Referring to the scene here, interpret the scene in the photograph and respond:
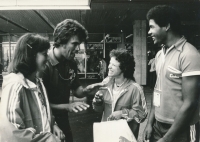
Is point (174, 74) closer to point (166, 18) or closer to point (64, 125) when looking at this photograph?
point (166, 18)

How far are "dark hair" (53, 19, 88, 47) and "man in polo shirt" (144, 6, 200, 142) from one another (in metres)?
0.63

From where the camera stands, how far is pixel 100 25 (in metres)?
2.11

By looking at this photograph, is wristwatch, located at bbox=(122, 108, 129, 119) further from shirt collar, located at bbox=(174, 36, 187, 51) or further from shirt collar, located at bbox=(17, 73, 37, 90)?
shirt collar, located at bbox=(17, 73, 37, 90)

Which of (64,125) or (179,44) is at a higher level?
(179,44)

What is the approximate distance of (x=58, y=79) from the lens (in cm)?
175

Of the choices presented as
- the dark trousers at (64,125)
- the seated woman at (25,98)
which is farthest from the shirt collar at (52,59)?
the dark trousers at (64,125)

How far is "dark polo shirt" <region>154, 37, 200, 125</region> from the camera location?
4.20 feet

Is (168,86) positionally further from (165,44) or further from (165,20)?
(165,20)

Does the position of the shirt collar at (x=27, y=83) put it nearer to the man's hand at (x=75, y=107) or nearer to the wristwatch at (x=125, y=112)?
the man's hand at (x=75, y=107)

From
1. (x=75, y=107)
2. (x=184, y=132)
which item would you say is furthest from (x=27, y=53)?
→ (x=184, y=132)

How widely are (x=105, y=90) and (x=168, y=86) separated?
2.07 ft

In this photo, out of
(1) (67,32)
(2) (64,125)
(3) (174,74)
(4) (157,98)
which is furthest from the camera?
(2) (64,125)

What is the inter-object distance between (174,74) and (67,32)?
0.96m

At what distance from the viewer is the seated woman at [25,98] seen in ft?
3.75
